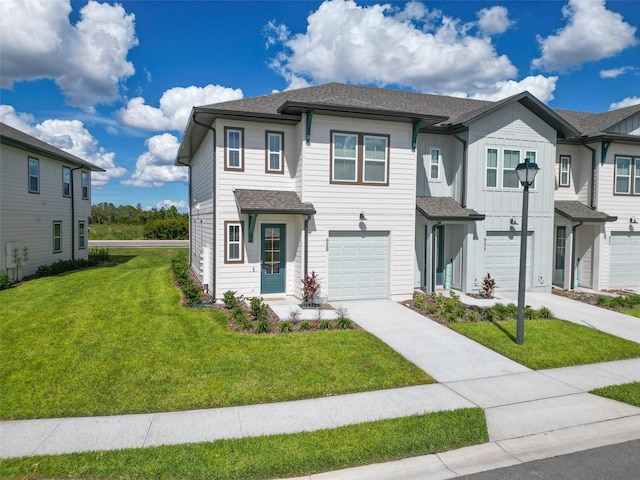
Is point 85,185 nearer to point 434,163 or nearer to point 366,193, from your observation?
point 366,193

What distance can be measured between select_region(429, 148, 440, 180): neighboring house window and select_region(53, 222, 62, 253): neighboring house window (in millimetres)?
17526

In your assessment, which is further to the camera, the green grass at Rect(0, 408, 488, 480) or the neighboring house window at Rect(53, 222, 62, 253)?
the neighboring house window at Rect(53, 222, 62, 253)

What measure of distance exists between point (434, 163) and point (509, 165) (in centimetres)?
266

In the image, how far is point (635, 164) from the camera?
17000 millimetres

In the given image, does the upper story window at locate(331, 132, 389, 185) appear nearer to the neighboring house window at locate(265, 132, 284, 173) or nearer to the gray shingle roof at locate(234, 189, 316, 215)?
the gray shingle roof at locate(234, 189, 316, 215)

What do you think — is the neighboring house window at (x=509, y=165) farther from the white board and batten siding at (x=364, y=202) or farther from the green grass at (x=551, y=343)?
the green grass at (x=551, y=343)

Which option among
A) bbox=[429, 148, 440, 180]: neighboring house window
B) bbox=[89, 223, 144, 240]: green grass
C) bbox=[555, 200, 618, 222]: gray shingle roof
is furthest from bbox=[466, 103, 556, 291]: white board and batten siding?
bbox=[89, 223, 144, 240]: green grass

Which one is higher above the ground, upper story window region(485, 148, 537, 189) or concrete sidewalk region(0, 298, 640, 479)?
upper story window region(485, 148, 537, 189)

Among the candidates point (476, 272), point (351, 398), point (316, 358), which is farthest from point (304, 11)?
point (351, 398)

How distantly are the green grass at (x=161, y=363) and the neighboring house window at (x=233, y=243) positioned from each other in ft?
6.74

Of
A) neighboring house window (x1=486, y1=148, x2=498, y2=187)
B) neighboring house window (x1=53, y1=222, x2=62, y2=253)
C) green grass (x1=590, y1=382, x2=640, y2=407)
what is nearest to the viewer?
green grass (x1=590, y1=382, x2=640, y2=407)

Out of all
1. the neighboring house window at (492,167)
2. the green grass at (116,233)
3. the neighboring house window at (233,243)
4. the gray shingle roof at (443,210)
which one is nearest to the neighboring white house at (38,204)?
the neighboring house window at (233,243)

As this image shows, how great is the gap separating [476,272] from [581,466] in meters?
10.2

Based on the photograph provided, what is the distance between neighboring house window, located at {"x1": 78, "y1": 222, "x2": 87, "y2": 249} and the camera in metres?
22.4
